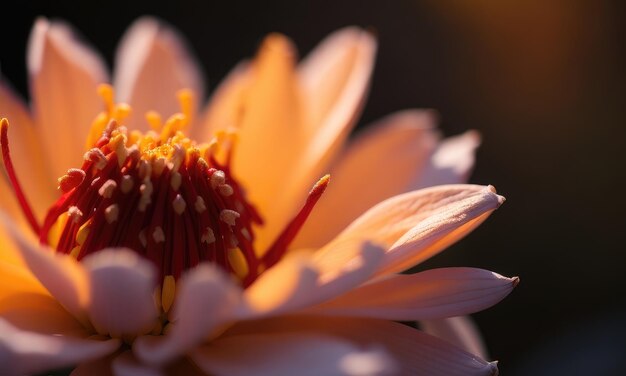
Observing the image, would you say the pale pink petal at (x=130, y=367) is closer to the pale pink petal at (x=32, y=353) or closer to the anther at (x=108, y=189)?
the pale pink petal at (x=32, y=353)

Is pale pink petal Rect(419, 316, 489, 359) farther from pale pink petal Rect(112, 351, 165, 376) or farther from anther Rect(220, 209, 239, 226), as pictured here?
Result: pale pink petal Rect(112, 351, 165, 376)

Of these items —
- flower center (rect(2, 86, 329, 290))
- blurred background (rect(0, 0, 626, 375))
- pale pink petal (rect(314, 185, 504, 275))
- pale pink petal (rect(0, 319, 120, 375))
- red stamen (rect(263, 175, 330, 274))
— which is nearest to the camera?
pale pink petal (rect(0, 319, 120, 375))

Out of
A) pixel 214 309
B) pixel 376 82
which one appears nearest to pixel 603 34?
pixel 376 82

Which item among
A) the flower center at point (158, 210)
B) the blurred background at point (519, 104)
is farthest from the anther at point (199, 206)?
the blurred background at point (519, 104)

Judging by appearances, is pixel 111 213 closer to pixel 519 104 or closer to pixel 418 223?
pixel 418 223

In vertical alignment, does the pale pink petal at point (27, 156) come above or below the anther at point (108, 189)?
below

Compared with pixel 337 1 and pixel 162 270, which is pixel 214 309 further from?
pixel 337 1

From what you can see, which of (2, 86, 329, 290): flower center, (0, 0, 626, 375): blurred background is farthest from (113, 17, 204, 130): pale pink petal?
(0, 0, 626, 375): blurred background
